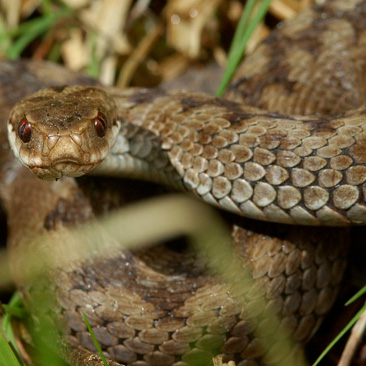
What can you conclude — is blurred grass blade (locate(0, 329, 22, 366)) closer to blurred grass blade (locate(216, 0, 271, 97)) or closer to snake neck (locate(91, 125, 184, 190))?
snake neck (locate(91, 125, 184, 190))

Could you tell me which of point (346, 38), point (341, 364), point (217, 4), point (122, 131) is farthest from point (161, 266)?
point (217, 4)

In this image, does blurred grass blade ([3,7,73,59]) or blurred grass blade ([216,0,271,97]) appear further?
blurred grass blade ([3,7,73,59])

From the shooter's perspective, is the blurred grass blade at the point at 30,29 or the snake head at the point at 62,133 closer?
the snake head at the point at 62,133

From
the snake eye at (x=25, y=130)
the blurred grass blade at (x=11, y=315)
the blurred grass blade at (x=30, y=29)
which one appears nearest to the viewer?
the snake eye at (x=25, y=130)

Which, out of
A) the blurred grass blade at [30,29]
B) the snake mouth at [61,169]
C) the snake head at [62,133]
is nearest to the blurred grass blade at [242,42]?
the snake head at [62,133]

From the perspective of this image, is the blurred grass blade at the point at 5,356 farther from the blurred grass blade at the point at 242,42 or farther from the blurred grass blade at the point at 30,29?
the blurred grass blade at the point at 30,29

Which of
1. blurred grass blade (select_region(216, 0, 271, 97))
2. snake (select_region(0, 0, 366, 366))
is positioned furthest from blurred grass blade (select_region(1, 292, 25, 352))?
blurred grass blade (select_region(216, 0, 271, 97))

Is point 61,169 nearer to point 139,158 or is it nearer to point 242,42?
point 139,158
